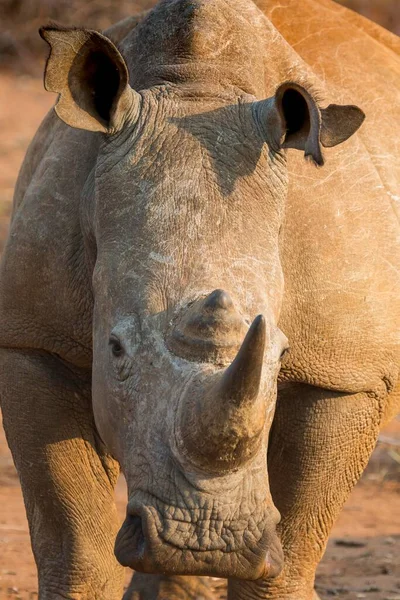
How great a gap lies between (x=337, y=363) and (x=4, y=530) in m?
3.06

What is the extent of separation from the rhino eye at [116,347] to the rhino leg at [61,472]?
91 centimetres

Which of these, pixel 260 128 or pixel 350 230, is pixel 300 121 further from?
pixel 350 230

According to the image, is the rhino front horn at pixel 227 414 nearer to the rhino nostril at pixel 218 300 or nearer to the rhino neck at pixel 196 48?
the rhino nostril at pixel 218 300

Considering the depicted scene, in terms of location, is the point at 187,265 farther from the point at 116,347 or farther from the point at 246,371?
the point at 246,371

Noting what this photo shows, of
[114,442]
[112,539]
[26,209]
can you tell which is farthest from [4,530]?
[114,442]

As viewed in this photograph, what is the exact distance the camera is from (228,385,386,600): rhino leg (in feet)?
18.6

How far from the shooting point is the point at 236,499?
4395mm

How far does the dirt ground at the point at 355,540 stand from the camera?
7.28 metres

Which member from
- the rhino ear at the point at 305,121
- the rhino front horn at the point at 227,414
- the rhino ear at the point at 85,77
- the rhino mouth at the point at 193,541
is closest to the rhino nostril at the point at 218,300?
the rhino front horn at the point at 227,414

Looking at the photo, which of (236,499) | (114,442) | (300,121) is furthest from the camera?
(300,121)

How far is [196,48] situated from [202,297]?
1184mm

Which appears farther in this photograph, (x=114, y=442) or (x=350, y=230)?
(x=350, y=230)

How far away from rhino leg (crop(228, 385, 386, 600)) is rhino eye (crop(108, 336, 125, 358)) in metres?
1.10

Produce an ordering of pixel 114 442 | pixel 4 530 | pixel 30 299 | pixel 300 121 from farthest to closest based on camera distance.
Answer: pixel 4 530
pixel 30 299
pixel 300 121
pixel 114 442
